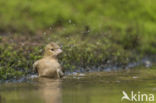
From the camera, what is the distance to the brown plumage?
8.40m

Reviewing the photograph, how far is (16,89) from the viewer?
7.48 m

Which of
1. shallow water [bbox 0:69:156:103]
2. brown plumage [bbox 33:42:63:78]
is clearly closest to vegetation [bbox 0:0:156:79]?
brown plumage [bbox 33:42:63:78]

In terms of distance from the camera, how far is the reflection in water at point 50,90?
649 centimetres

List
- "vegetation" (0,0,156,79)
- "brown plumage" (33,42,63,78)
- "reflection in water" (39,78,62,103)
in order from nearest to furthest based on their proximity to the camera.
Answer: "reflection in water" (39,78,62,103), "brown plumage" (33,42,63,78), "vegetation" (0,0,156,79)

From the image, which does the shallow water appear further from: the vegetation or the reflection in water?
the vegetation

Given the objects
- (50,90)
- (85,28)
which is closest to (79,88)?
(50,90)

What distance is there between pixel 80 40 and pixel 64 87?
3.97m

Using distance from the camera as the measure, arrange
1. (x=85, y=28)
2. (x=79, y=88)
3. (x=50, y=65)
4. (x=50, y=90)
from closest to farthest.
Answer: (x=50, y=90)
(x=79, y=88)
(x=50, y=65)
(x=85, y=28)

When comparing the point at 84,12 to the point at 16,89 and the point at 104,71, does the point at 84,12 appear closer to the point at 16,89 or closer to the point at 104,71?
the point at 104,71

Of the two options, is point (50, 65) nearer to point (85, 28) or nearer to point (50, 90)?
point (50, 90)

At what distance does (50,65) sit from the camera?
8.41 meters

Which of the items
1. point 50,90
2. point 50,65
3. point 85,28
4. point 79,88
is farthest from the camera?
point 85,28

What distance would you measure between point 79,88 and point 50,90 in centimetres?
51

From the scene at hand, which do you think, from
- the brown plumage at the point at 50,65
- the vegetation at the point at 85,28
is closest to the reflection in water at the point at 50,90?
the brown plumage at the point at 50,65
